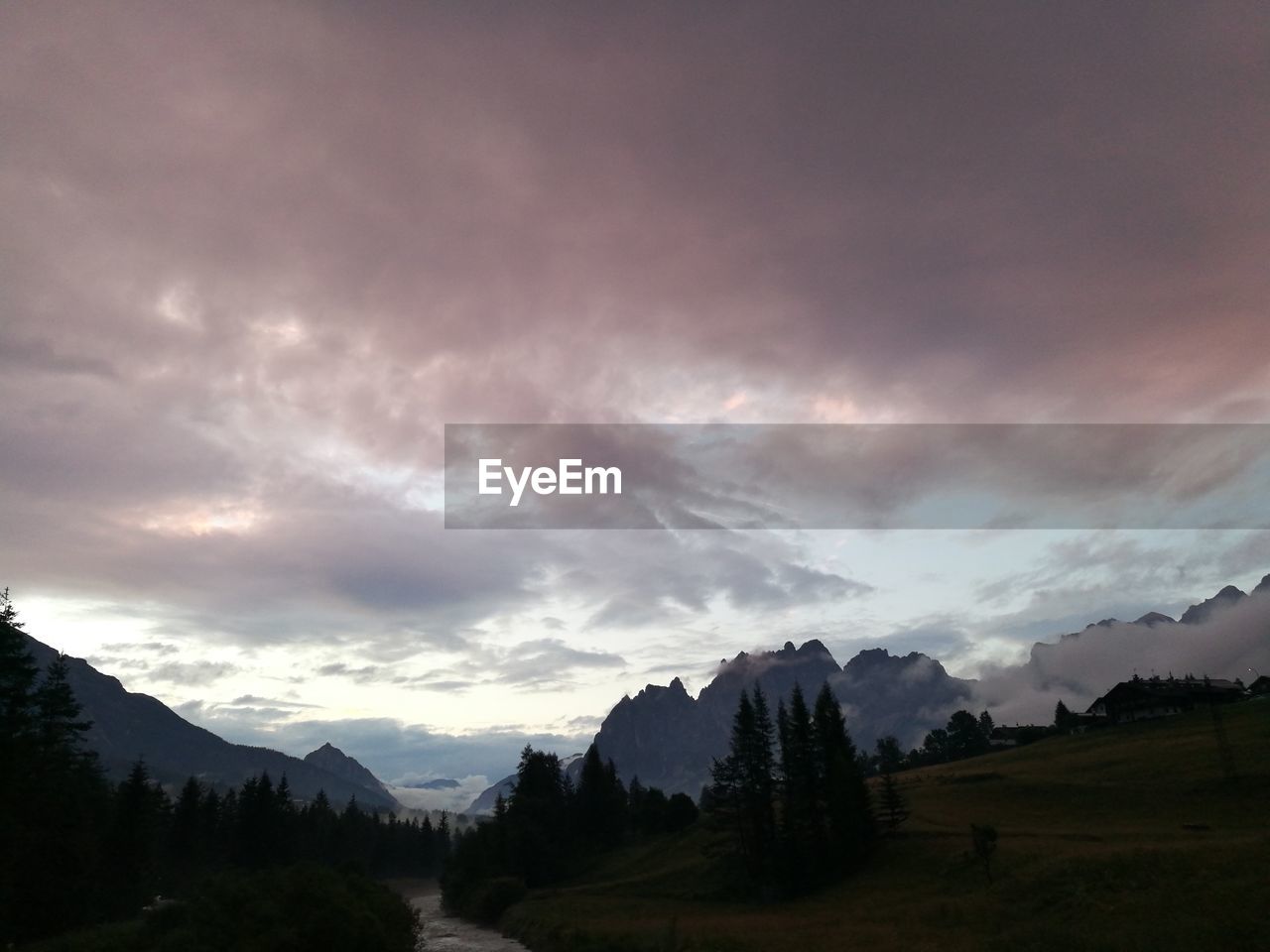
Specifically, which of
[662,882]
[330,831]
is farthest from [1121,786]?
[330,831]

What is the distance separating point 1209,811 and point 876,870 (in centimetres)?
2663

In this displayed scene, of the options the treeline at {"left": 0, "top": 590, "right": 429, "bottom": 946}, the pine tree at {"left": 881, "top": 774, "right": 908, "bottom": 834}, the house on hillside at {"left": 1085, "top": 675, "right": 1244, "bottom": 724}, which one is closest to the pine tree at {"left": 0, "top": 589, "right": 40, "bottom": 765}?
the treeline at {"left": 0, "top": 590, "right": 429, "bottom": 946}

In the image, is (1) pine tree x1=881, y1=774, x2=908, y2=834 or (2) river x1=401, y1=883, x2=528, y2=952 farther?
(1) pine tree x1=881, y1=774, x2=908, y2=834

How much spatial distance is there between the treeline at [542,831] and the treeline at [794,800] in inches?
1329

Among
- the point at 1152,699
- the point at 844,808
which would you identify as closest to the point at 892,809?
the point at 844,808

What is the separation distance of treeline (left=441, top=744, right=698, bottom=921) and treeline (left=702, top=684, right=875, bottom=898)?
111ft

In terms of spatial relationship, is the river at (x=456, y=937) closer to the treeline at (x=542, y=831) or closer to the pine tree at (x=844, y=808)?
the treeline at (x=542, y=831)

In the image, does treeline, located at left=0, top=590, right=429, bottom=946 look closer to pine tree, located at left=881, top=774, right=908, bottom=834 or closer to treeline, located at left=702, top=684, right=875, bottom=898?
treeline, located at left=702, top=684, right=875, bottom=898

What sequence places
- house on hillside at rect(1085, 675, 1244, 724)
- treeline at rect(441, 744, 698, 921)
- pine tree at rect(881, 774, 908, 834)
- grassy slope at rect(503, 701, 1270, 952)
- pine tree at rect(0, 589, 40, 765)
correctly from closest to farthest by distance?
grassy slope at rect(503, 701, 1270, 952)
pine tree at rect(0, 589, 40, 765)
pine tree at rect(881, 774, 908, 834)
treeline at rect(441, 744, 698, 921)
house on hillside at rect(1085, 675, 1244, 724)

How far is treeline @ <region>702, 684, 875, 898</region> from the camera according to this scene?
74812 mm

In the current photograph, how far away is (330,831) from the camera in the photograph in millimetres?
184000

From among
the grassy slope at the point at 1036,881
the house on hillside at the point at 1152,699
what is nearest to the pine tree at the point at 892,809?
the grassy slope at the point at 1036,881

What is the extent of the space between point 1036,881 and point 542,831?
85.4m

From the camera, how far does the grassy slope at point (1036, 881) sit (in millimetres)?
38312
